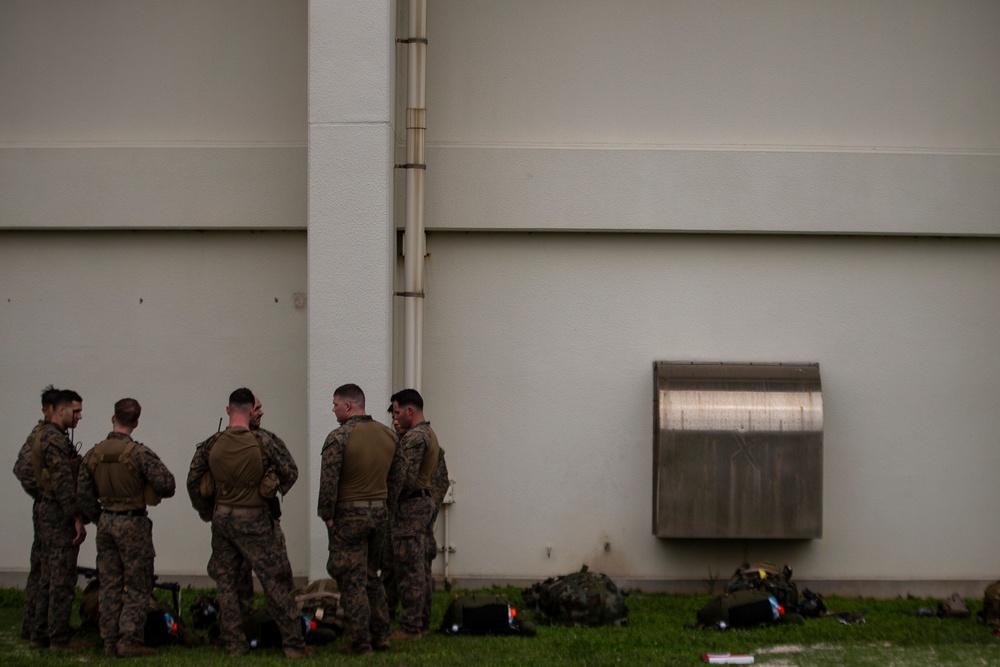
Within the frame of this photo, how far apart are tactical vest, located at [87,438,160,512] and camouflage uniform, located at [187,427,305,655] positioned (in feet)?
1.39

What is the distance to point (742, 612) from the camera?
9.09 meters

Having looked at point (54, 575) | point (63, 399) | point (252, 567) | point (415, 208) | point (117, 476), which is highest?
point (415, 208)

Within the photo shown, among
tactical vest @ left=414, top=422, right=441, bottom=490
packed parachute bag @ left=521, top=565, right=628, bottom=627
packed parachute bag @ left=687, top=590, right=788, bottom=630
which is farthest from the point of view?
packed parachute bag @ left=521, top=565, right=628, bottom=627

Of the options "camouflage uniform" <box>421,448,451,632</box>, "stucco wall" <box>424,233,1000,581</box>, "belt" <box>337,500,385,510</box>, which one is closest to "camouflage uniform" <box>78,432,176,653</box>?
"belt" <box>337,500,385,510</box>

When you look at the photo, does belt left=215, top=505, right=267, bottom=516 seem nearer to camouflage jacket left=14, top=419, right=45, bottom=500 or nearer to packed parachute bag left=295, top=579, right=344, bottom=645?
packed parachute bag left=295, top=579, right=344, bottom=645

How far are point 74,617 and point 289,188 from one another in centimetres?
422

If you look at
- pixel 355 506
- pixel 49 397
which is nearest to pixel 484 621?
pixel 355 506

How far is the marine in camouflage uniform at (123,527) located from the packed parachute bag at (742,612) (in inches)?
171

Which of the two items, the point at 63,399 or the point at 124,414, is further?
the point at 63,399

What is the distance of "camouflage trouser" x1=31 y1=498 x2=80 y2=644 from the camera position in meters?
8.32

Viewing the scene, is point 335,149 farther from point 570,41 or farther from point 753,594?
point 753,594

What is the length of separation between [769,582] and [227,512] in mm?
4673

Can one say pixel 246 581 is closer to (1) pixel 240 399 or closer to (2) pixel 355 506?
(2) pixel 355 506

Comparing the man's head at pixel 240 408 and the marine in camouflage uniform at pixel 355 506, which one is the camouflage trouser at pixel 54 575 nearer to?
the man's head at pixel 240 408
